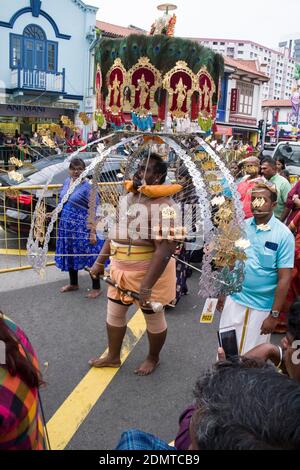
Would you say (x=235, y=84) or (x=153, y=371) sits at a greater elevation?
(x=235, y=84)

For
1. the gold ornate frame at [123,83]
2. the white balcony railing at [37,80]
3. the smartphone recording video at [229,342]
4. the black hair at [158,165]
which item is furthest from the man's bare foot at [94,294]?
the white balcony railing at [37,80]

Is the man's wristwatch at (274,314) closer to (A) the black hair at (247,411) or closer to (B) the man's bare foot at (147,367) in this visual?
(B) the man's bare foot at (147,367)

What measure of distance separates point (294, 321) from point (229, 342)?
1.12ft

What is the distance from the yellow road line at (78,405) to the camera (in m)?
2.56

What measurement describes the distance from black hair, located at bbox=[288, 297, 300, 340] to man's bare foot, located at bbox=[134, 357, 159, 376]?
168 cm

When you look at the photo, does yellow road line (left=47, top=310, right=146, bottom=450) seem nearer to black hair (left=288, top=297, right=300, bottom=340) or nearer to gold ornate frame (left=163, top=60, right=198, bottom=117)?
black hair (left=288, top=297, right=300, bottom=340)

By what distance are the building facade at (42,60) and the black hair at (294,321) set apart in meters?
18.8

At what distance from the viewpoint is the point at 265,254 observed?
2748 mm

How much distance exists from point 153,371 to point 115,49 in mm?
2408

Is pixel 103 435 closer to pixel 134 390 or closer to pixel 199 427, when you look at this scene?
pixel 134 390

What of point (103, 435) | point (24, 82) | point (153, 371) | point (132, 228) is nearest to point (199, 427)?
point (103, 435)

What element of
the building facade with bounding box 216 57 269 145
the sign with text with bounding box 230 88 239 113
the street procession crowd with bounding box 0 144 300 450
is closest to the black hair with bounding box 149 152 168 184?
the street procession crowd with bounding box 0 144 300 450

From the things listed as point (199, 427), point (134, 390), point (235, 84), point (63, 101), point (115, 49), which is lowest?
point (134, 390)

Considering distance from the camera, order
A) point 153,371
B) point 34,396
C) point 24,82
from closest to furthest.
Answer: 1. point 34,396
2. point 153,371
3. point 24,82
